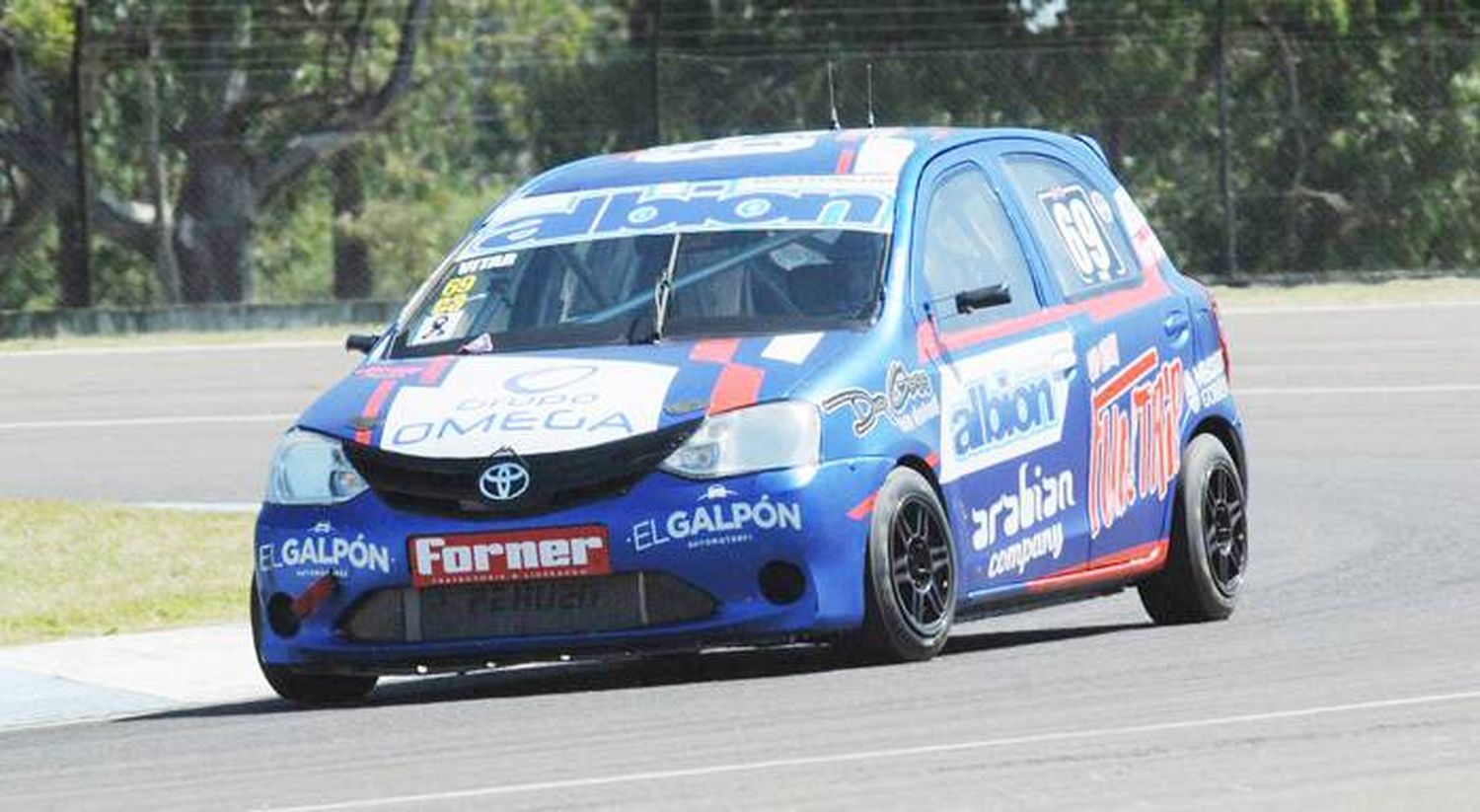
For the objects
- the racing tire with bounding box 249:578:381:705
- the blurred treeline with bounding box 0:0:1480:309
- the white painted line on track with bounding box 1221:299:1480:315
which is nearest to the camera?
the racing tire with bounding box 249:578:381:705

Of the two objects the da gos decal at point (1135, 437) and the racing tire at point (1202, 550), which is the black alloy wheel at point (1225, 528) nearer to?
the racing tire at point (1202, 550)

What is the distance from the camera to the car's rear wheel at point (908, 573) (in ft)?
34.1

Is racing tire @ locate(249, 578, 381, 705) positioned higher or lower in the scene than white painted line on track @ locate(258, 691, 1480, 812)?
lower

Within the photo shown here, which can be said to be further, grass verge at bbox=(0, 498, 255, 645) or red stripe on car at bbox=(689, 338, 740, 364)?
grass verge at bbox=(0, 498, 255, 645)

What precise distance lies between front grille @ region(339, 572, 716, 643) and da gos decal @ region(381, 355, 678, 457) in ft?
1.30

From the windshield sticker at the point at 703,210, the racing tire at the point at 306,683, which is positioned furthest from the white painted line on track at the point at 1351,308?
the racing tire at the point at 306,683

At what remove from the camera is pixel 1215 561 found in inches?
489

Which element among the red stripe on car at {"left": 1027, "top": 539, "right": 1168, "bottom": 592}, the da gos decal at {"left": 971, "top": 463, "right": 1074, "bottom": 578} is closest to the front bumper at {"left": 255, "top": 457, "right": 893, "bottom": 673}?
the da gos decal at {"left": 971, "top": 463, "right": 1074, "bottom": 578}

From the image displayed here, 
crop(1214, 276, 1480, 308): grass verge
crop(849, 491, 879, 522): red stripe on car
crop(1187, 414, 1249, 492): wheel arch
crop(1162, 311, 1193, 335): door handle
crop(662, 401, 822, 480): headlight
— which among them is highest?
crop(662, 401, 822, 480): headlight

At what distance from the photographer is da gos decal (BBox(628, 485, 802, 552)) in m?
10.2

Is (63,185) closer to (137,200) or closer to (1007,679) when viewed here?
(137,200)

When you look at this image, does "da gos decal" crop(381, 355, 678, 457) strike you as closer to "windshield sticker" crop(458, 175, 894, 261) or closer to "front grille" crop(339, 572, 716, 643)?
"front grille" crop(339, 572, 716, 643)

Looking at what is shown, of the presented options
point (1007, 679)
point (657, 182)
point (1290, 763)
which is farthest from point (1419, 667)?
point (657, 182)

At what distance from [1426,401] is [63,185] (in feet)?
44.0
